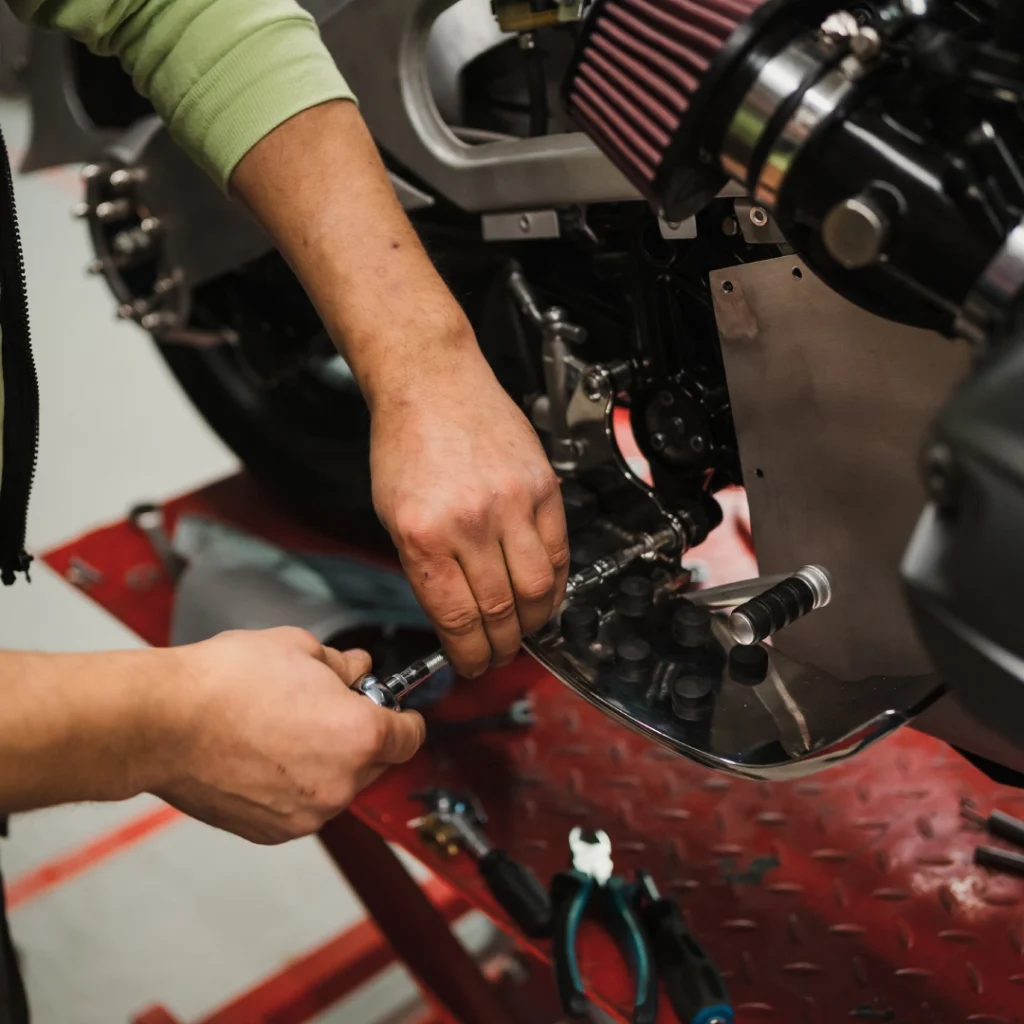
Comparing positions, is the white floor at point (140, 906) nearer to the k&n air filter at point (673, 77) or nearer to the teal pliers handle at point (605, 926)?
A: the teal pliers handle at point (605, 926)

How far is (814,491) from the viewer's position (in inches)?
22.4

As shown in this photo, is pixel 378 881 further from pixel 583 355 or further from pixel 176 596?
pixel 583 355

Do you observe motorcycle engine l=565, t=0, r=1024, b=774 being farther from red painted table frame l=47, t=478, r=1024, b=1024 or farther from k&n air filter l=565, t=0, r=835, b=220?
red painted table frame l=47, t=478, r=1024, b=1024

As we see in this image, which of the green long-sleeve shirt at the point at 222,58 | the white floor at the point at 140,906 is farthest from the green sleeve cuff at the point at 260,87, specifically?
the white floor at the point at 140,906

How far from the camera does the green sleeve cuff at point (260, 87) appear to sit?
603 mm

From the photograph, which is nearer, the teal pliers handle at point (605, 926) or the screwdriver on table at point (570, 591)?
the screwdriver on table at point (570, 591)

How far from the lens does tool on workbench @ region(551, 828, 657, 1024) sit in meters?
0.66

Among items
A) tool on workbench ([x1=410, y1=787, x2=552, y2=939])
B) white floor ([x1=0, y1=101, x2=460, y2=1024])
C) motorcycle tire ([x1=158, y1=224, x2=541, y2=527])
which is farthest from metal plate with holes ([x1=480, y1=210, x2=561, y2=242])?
white floor ([x1=0, y1=101, x2=460, y2=1024])

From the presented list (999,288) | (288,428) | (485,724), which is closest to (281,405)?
(288,428)

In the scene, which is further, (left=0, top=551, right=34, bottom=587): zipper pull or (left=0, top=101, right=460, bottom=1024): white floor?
(left=0, top=101, right=460, bottom=1024): white floor

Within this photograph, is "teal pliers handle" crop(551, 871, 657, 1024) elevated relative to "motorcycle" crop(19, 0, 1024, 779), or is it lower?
lower

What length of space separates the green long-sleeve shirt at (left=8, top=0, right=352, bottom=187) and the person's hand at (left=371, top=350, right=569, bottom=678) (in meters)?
0.20

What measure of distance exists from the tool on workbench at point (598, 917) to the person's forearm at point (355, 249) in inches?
15.6

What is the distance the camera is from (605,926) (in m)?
0.72
